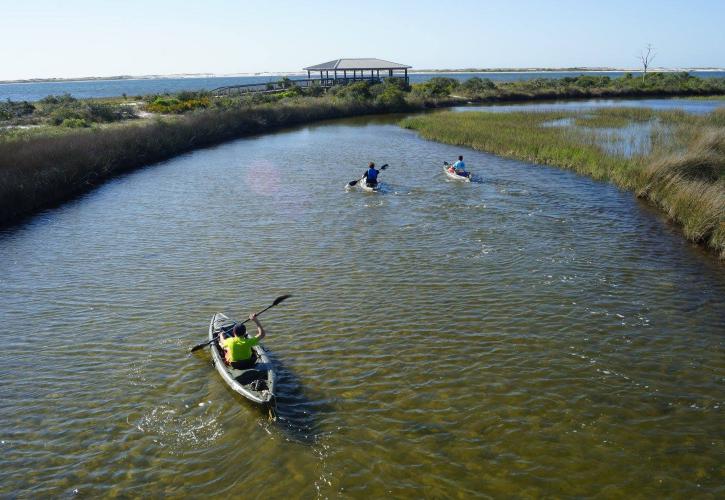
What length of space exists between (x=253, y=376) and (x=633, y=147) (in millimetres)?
31783

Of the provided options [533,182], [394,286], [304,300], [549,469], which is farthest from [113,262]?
[533,182]

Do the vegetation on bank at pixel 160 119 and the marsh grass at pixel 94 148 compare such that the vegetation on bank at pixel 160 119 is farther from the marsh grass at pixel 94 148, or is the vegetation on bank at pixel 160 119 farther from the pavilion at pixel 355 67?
the pavilion at pixel 355 67

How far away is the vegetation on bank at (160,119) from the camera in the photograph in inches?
1089

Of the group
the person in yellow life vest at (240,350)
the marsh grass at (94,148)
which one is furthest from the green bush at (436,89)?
the person in yellow life vest at (240,350)

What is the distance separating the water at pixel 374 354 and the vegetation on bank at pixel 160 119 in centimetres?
506

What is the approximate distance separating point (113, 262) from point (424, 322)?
39.2 feet

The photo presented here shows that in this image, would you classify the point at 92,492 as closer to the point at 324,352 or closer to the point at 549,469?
the point at 324,352

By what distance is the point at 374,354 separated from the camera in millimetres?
12547

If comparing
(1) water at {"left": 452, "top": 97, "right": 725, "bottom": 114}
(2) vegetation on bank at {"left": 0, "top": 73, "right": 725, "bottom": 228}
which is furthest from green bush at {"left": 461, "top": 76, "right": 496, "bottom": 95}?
(1) water at {"left": 452, "top": 97, "right": 725, "bottom": 114}

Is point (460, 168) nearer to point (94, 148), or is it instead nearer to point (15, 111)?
point (94, 148)

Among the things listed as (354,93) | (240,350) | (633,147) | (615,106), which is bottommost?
(240,350)

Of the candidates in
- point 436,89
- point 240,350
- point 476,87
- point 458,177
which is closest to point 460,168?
point 458,177

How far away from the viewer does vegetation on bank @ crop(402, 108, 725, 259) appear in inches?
824

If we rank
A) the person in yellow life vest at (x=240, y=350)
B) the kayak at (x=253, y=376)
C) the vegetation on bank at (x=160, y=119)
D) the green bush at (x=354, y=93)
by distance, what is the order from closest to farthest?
the kayak at (x=253, y=376) → the person in yellow life vest at (x=240, y=350) → the vegetation on bank at (x=160, y=119) → the green bush at (x=354, y=93)
